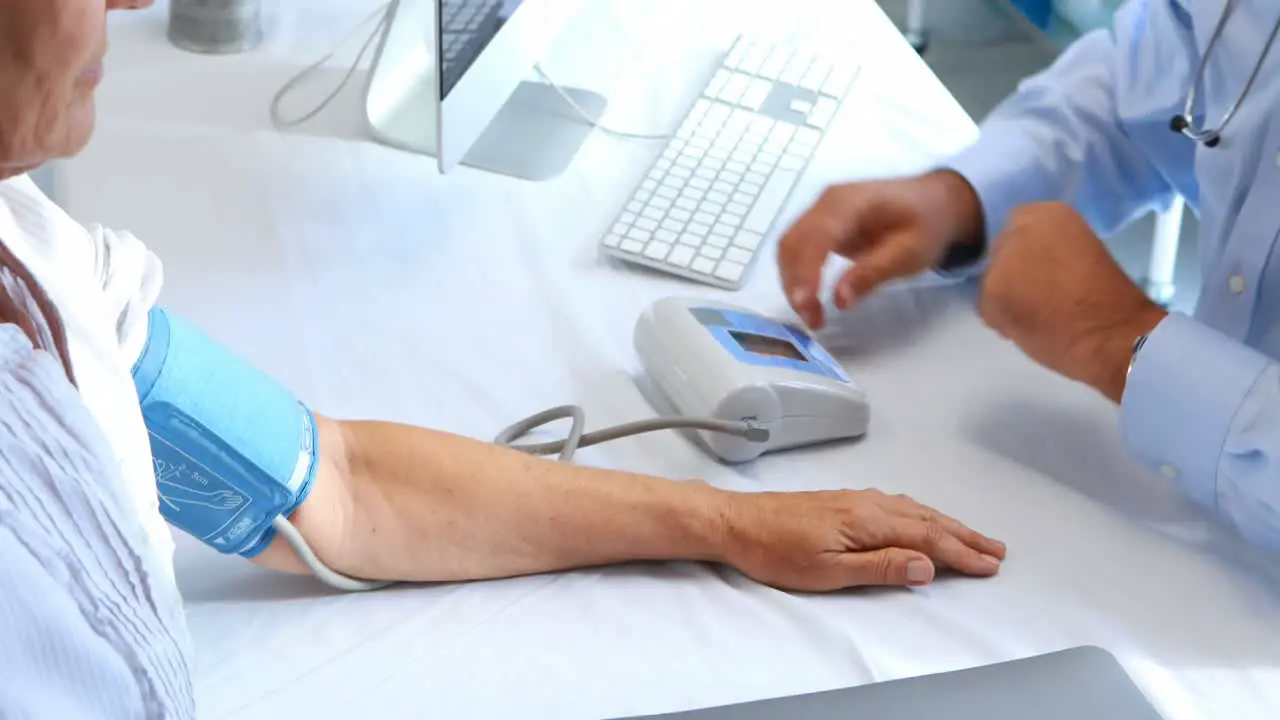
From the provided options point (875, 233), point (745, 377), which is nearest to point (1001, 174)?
point (875, 233)

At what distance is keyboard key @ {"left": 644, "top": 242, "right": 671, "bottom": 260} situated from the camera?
3.67 feet

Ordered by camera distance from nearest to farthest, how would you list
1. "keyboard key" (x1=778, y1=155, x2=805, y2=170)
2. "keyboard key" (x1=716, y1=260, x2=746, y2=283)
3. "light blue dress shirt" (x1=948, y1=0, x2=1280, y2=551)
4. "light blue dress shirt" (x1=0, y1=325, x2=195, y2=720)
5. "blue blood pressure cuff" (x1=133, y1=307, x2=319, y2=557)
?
1. "light blue dress shirt" (x1=0, y1=325, x2=195, y2=720)
2. "blue blood pressure cuff" (x1=133, y1=307, x2=319, y2=557)
3. "light blue dress shirt" (x1=948, y1=0, x2=1280, y2=551)
4. "keyboard key" (x1=716, y1=260, x2=746, y2=283)
5. "keyboard key" (x1=778, y1=155, x2=805, y2=170)

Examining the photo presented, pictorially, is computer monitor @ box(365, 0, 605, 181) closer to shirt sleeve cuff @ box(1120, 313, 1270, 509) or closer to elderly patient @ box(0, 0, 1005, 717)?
elderly patient @ box(0, 0, 1005, 717)

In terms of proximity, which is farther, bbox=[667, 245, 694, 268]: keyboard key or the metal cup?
the metal cup

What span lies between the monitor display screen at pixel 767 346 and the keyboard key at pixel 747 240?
6.4 inches

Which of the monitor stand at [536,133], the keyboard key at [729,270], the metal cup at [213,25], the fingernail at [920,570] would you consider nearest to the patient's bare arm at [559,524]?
the fingernail at [920,570]

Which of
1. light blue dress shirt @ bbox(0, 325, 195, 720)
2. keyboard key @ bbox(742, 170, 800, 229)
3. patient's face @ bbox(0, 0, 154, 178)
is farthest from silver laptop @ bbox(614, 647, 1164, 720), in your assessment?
keyboard key @ bbox(742, 170, 800, 229)

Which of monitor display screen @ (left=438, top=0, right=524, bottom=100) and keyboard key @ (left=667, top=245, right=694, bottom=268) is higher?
monitor display screen @ (left=438, top=0, right=524, bottom=100)

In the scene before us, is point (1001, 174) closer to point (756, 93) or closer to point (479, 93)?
point (756, 93)

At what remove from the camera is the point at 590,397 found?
3.29ft

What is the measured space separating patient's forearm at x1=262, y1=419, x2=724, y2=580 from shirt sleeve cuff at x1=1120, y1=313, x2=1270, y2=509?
287 millimetres

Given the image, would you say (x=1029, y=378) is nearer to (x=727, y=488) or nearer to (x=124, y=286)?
(x=727, y=488)

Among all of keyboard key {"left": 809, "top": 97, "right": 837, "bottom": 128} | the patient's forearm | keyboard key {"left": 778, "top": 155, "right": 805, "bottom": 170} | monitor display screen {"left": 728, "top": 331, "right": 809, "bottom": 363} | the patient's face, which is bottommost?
the patient's forearm

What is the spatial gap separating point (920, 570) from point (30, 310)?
1.75ft
